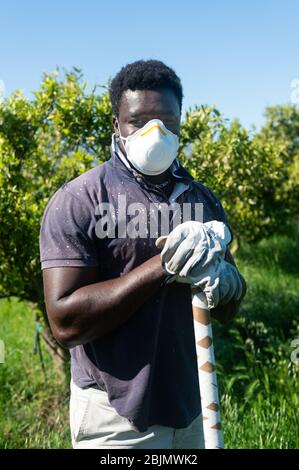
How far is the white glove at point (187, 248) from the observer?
1.62m

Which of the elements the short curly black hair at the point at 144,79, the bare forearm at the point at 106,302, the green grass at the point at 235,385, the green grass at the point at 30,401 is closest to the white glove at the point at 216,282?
the bare forearm at the point at 106,302

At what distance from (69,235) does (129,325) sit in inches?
12.3

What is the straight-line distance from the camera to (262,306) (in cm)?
608

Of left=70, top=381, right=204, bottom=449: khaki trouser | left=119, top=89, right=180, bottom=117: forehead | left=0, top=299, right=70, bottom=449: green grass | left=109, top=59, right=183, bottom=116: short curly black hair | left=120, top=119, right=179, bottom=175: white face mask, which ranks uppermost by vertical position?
left=109, top=59, right=183, bottom=116: short curly black hair

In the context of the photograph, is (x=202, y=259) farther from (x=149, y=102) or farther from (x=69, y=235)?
(x=149, y=102)

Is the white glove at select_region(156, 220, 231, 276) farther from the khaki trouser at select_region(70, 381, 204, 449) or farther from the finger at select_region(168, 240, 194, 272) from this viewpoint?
the khaki trouser at select_region(70, 381, 204, 449)

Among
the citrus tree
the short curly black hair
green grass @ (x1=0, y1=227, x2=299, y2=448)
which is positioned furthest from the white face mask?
the citrus tree

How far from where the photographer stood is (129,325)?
1.74 metres

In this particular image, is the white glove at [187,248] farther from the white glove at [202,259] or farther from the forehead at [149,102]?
the forehead at [149,102]

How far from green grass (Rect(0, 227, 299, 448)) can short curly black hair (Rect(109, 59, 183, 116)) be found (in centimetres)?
197

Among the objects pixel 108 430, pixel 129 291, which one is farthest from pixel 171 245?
pixel 108 430

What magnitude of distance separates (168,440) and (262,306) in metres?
4.41

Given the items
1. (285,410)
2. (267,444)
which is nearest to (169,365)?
(267,444)

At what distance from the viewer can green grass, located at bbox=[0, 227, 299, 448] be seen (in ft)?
10.9
